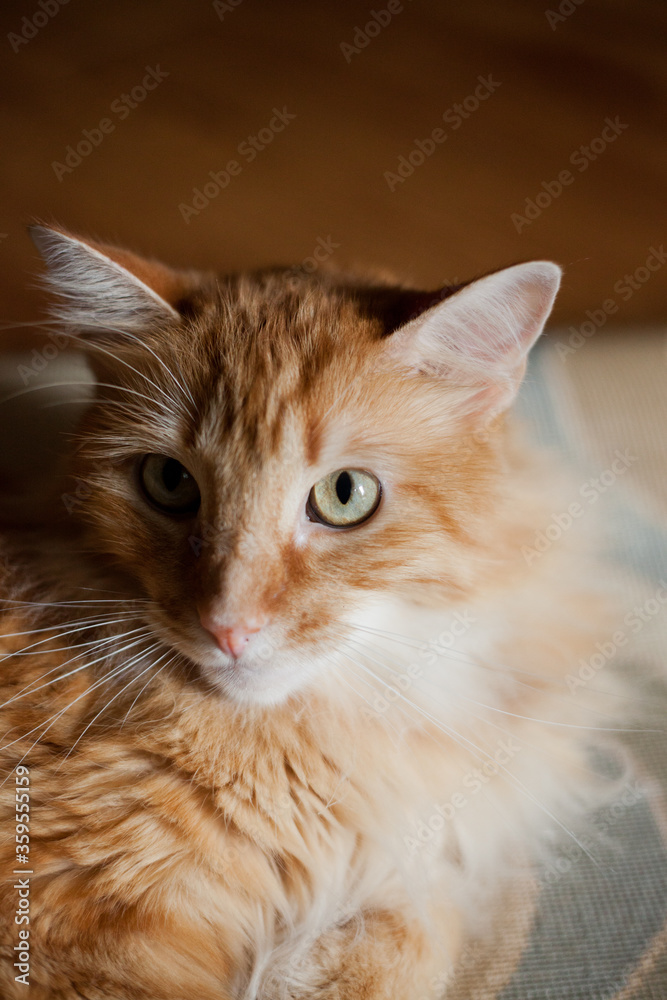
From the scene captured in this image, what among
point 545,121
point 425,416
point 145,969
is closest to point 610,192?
point 545,121

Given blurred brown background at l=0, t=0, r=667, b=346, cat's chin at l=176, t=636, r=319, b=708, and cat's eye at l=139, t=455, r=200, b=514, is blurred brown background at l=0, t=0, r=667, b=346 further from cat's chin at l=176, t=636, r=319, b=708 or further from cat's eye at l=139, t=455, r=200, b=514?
cat's chin at l=176, t=636, r=319, b=708

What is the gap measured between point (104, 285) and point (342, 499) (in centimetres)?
48

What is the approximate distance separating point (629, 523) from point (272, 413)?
3.06 ft

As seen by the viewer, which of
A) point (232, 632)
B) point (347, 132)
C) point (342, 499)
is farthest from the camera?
point (347, 132)

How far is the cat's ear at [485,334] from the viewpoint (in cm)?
110

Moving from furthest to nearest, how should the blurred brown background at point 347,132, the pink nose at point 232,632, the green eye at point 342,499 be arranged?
the blurred brown background at point 347,132 < the green eye at point 342,499 < the pink nose at point 232,632

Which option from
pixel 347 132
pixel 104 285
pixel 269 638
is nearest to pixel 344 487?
pixel 269 638

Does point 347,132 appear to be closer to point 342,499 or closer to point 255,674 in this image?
point 342,499

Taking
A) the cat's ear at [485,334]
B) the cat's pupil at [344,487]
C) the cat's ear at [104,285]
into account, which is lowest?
the cat's ear at [104,285]

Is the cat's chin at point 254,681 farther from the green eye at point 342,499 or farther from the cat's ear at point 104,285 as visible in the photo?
the cat's ear at point 104,285

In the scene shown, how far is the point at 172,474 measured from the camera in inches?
47.0

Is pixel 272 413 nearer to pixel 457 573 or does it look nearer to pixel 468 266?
pixel 457 573

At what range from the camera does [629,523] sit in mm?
1717

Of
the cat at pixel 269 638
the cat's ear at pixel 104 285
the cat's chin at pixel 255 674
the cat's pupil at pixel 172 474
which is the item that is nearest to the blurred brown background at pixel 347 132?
the cat's ear at pixel 104 285
